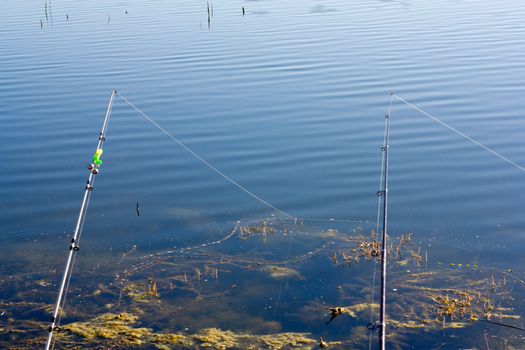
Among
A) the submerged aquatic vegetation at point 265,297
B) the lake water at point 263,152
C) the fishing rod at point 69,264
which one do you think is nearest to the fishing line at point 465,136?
the lake water at point 263,152

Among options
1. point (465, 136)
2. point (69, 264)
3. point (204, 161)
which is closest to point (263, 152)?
point (204, 161)

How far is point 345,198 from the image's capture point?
582 inches

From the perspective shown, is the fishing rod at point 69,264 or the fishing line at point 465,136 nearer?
the fishing rod at point 69,264

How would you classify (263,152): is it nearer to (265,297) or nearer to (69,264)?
(265,297)

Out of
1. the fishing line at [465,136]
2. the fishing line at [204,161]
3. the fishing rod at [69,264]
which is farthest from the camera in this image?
the fishing line at [465,136]

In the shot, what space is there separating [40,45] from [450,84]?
17773mm

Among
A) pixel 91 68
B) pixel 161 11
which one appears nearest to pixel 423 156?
pixel 91 68

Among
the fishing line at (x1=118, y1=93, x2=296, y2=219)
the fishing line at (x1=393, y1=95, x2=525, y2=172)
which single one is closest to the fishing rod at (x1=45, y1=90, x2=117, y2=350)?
the fishing line at (x1=118, y1=93, x2=296, y2=219)

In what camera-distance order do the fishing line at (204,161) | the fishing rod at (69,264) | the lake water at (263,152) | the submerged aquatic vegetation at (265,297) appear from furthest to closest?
the fishing line at (204,161), the lake water at (263,152), the submerged aquatic vegetation at (265,297), the fishing rod at (69,264)

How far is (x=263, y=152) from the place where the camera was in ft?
57.3

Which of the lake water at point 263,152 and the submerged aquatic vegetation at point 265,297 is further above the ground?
the lake water at point 263,152

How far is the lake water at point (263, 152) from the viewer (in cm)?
1208

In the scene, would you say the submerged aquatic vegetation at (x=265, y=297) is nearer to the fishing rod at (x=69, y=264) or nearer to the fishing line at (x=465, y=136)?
the fishing rod at (x=69, y=264)

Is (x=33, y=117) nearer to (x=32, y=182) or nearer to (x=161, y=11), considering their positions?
(x=32, y=182)
